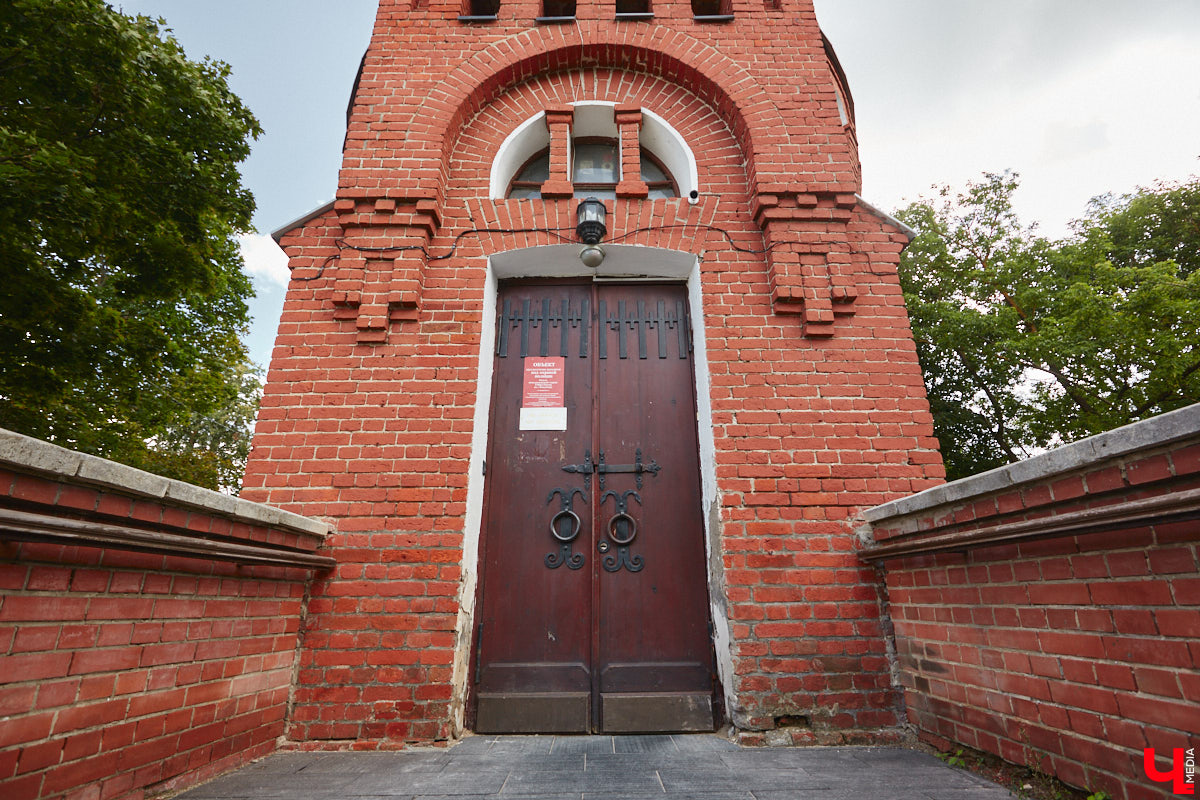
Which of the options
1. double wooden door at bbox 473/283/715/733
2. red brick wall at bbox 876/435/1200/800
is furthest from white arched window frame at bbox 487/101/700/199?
red brick wall at bbox 876/435/1200/800

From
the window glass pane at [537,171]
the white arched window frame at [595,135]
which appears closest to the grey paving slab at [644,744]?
the white arched window frame at [595,135]

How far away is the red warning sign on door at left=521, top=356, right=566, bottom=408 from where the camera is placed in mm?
3599

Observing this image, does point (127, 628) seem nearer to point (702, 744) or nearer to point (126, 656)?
point (126, 656)

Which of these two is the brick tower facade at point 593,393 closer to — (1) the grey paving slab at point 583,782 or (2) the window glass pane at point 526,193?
(2) the window glass pane at point 526,193

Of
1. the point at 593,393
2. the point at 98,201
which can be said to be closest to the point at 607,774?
the point at 593,393

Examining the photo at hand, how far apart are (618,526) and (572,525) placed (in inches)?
11.9

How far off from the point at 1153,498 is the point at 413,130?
4.47 m

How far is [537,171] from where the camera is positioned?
4371mm


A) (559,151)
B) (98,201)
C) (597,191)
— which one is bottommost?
(597,191)

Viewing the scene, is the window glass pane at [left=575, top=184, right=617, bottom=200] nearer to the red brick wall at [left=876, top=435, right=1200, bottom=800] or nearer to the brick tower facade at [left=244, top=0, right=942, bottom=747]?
the brick tower facade at [left=244, top=0, right=942, bottom=747]

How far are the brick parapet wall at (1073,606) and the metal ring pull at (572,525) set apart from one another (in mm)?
1865

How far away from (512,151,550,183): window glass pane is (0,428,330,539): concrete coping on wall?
3185mm

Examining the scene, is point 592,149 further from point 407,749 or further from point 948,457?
point 948,457

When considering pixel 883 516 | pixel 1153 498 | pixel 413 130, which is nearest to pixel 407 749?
pixel 883 516
